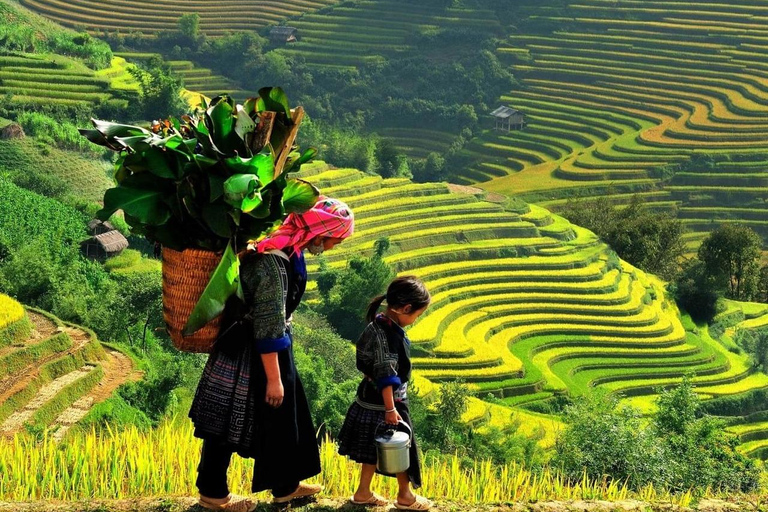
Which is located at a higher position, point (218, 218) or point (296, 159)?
point (296, 159)

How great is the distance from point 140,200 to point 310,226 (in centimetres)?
88

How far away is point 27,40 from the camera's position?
167ft

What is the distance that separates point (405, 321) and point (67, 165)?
106 ft

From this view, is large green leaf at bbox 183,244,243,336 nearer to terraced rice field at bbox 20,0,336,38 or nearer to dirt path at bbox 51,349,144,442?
dirt path at bbox 51,349,144,442

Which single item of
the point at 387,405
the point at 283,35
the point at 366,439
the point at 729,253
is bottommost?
the point at 729,253

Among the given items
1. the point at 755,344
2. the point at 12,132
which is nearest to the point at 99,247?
the point at 12,132

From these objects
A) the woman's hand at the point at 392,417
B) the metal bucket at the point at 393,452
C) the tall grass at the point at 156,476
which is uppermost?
the woman's hand at the point at 392,417

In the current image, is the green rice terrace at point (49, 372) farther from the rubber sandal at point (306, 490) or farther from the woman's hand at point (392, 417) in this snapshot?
the woman's hand at point (392, 417)

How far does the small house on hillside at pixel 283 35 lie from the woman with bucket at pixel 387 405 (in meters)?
70.2

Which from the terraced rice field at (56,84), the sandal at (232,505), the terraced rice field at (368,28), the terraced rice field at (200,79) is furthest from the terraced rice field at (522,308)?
the terraced rice field at (368,28)

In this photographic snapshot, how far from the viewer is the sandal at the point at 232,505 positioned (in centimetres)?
614

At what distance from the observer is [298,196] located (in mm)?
5898

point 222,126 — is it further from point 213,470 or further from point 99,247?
point 99,247

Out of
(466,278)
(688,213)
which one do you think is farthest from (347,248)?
(688,213)
